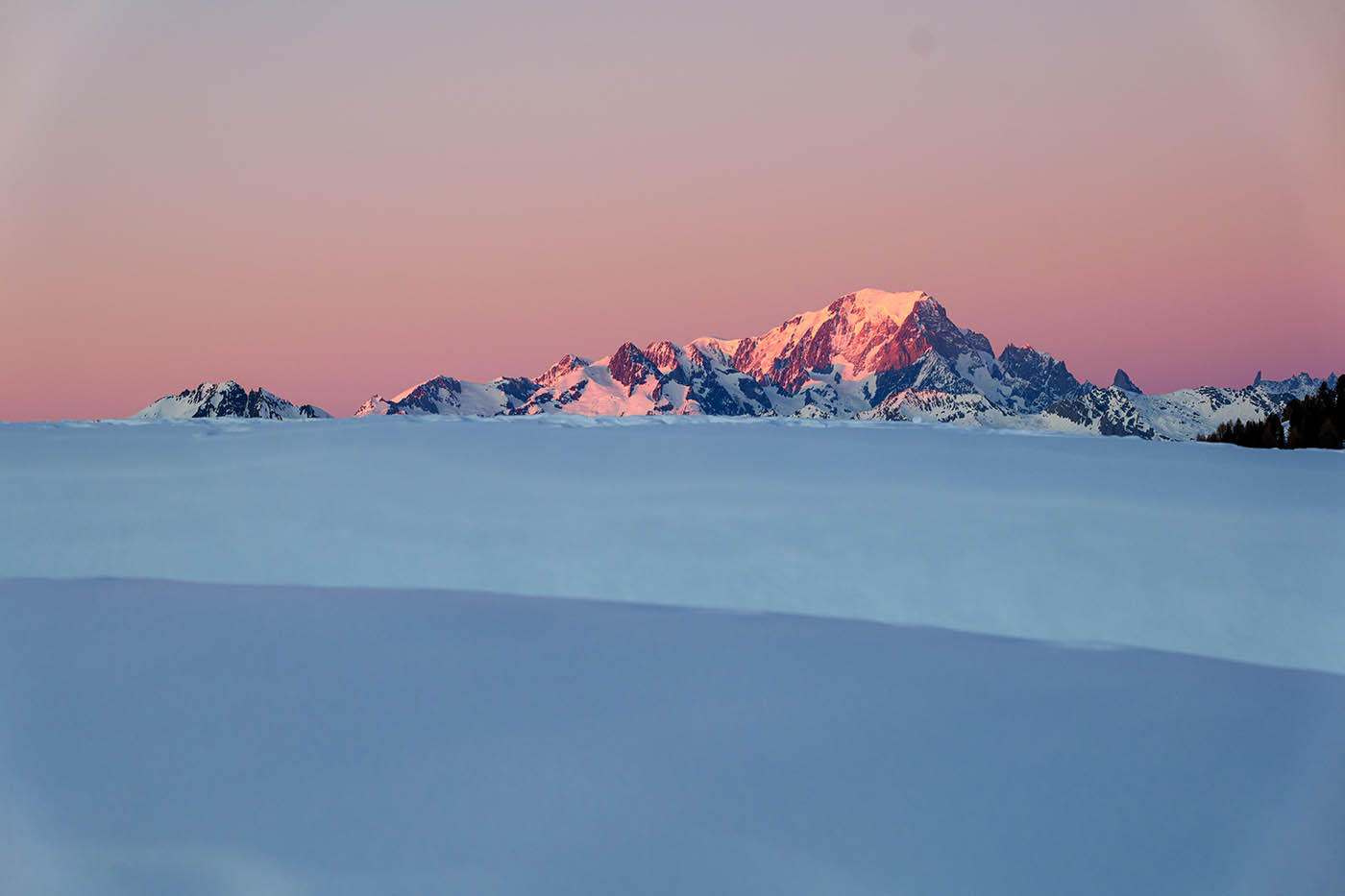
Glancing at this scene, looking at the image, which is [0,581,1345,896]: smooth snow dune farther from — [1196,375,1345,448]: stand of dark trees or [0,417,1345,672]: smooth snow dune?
[1196,375,1345,448]: stand of dark trees

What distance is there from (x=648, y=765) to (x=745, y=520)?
5.18 meters

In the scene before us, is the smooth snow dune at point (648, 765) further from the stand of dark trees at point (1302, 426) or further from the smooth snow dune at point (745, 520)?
the stand of dark trees at point (1302, 426)

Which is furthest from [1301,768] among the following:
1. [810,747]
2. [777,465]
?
[777,465]

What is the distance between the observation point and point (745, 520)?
9.91 m

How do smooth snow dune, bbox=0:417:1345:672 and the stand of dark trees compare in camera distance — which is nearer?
smooth snow dune, bbox=0:417:1345:672

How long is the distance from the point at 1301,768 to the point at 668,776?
10.4 ft

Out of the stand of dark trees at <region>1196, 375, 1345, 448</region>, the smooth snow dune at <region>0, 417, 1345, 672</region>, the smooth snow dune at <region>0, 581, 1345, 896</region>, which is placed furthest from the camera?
the stand of dark trees at <region>1196, 375, 1345, 448</region>

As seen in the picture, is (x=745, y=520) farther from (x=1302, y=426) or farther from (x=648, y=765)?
(x=1302, y=426)

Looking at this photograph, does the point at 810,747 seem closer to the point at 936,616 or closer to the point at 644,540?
the point at 936,616

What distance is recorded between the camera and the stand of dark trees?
12.8 meters

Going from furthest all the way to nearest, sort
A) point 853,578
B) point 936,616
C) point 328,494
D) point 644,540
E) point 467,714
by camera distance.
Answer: point 328,494, point 644,540, point 853,578, point 936,616, point 467,714

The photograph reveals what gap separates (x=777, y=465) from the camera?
10844mm

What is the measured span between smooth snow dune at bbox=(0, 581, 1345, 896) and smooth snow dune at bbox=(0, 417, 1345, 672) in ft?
3.90

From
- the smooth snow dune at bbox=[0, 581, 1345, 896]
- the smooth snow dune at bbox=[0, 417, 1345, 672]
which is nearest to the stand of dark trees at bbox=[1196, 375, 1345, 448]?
the smooth snow dune at bbox=[0, 417, 1345, 672]
